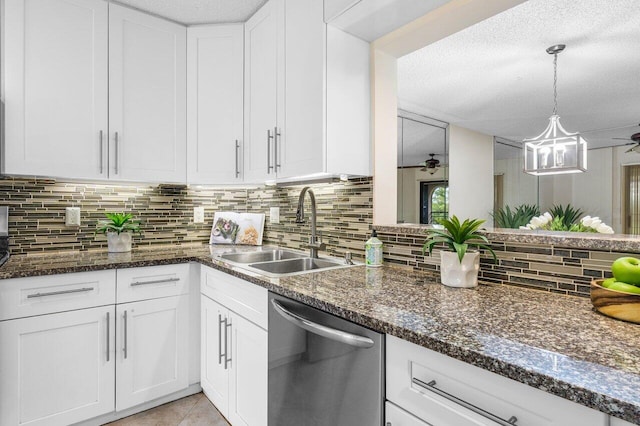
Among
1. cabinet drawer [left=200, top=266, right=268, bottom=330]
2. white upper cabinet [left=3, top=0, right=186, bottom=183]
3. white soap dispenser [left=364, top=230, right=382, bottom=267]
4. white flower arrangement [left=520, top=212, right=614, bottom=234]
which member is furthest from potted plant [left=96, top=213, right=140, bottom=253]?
white flower arrangement [left=520, top=212, right=614, bottom=234]

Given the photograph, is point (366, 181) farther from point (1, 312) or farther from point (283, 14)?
point (1, 312)

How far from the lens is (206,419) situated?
6.19 ft

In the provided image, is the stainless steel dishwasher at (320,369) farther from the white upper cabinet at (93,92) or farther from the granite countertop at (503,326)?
the white upper cabinet at (93,92)

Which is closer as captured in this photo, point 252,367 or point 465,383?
point 465,383

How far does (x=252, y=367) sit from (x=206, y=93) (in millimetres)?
1756

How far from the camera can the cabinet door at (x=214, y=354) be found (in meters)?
1.79

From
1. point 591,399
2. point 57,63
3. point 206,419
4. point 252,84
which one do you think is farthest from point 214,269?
point 591,399

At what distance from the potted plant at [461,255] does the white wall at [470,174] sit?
3615mm

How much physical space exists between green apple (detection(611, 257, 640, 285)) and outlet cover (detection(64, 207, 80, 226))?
2628 millimetres

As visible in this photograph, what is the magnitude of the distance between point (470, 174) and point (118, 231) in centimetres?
451

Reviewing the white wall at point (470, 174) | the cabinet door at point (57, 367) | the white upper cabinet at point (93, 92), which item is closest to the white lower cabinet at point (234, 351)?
the cabinet door at point (57, 367)

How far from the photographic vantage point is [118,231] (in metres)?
2.15

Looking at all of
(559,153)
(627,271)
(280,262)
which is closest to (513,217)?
(559,153)

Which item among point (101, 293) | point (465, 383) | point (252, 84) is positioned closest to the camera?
point (465, 383)
